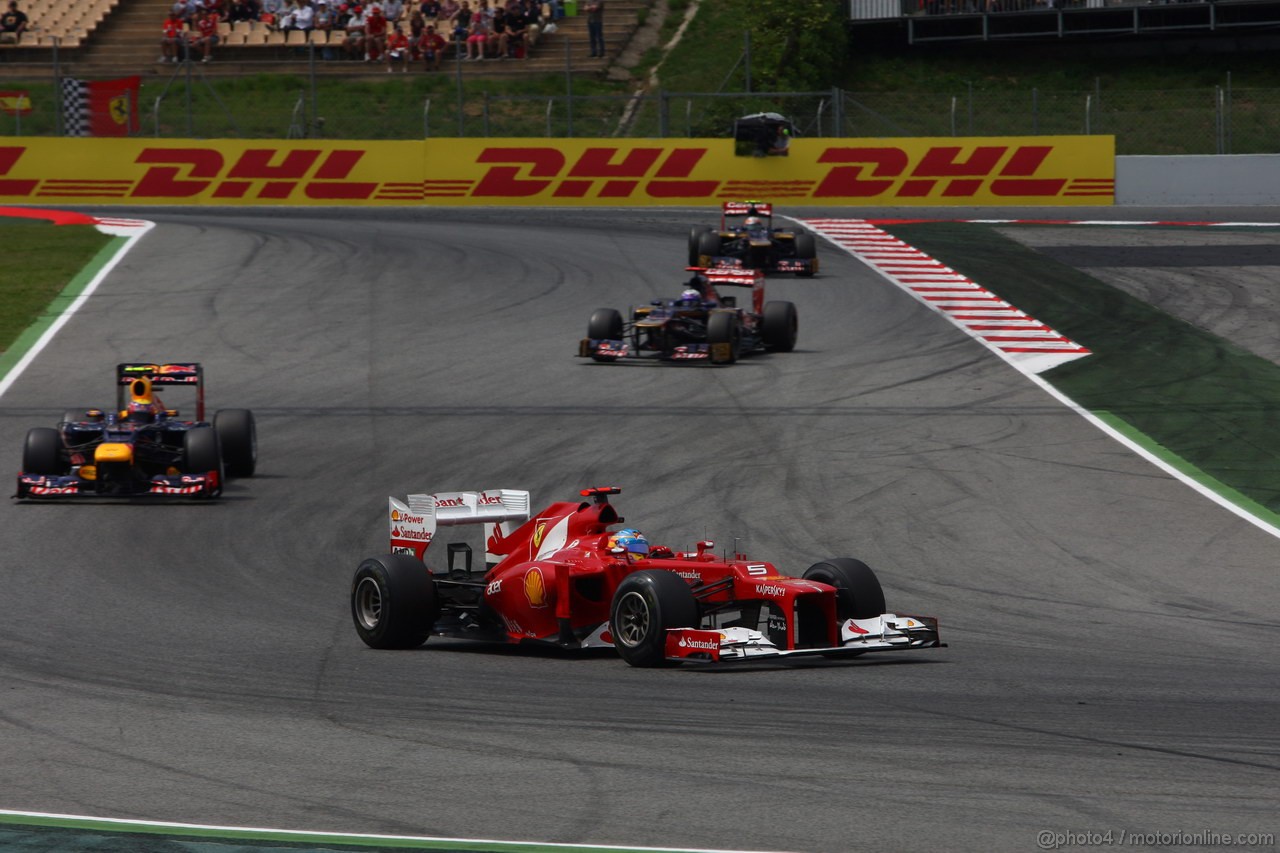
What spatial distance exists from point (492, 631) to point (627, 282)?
783 inches

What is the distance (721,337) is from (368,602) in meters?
→ 13.4

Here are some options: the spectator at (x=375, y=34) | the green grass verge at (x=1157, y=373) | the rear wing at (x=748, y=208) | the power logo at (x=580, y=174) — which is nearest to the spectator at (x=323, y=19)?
the spectator at (x=375, y=34)

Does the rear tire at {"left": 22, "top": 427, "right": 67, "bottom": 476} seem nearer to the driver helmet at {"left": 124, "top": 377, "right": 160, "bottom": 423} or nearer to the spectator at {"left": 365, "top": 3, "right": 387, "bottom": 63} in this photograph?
the driver helmet at {"left": 124, "top": 377, "right": 160, "bottom": 423}

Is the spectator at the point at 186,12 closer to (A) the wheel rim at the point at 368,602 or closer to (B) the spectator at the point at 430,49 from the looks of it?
(B) the spectator at the point at 430,49

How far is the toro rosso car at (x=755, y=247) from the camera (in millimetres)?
31344

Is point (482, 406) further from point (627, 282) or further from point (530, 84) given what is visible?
point (530, 84)

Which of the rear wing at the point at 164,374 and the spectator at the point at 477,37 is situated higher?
the spectator at the point at 477,37

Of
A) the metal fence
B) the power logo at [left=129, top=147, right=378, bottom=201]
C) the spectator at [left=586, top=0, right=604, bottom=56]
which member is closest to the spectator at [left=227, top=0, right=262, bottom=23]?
the metal fence

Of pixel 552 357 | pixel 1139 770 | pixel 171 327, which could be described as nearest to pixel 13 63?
pixel 171 327

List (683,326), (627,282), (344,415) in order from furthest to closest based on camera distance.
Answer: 1. (627,282)
2. (683,326)
3. (344,415)

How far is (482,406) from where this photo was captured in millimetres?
21547

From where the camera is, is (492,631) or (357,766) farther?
(492,631)

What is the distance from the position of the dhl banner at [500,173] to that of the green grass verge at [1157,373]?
22.6 feet

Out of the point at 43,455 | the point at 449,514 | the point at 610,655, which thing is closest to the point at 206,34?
the point at 43,455
